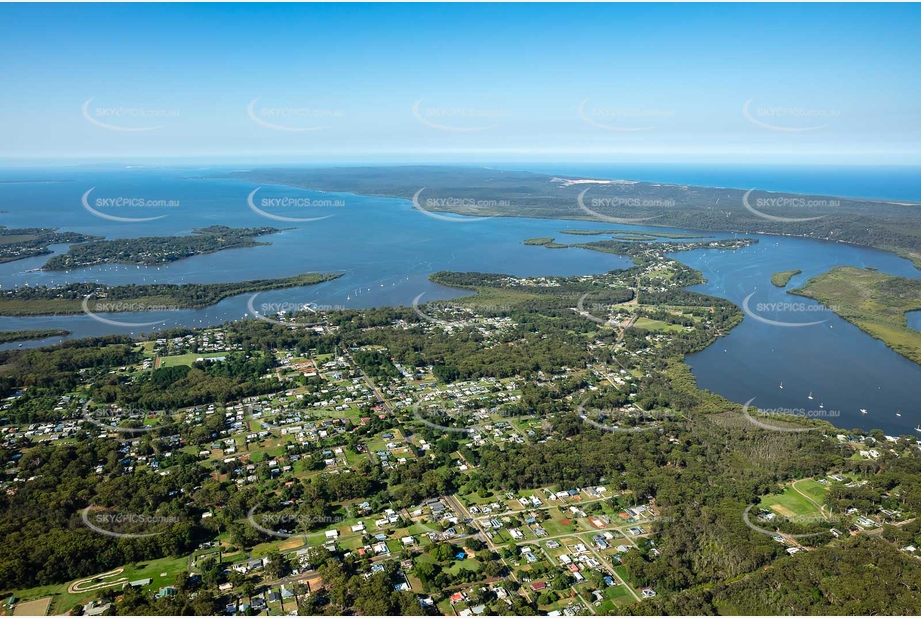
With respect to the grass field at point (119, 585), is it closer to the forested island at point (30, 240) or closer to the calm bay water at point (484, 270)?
the calm bay water at point (484, 270)

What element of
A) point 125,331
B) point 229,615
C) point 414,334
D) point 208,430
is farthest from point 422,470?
point 125,331

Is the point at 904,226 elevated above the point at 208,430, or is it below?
above

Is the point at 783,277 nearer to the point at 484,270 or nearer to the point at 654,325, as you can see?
the point at 654,325

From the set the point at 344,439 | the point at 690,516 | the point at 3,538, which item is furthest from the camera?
the point at 344,439

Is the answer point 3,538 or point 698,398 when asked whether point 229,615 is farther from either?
point 698,398

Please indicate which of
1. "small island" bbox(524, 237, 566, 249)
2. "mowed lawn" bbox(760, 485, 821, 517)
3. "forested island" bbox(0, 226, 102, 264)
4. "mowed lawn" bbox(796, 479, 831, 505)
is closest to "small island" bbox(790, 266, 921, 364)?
"mowed lawn" bbox(796, 479, 831, 505)

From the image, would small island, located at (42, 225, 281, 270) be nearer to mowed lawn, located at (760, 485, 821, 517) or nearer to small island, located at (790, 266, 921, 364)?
mowed lawn, located at (760, 485, 821, 517)
